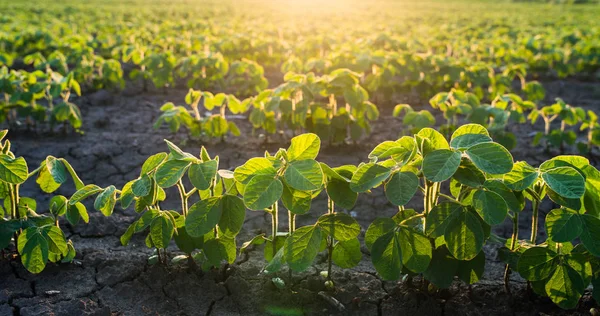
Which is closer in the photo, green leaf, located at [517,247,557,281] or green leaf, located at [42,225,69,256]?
green leaf, located at [517,247,557,281]

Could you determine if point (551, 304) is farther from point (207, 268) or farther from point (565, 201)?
point (207, 268)

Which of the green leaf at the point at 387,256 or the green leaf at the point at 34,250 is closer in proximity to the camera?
the green leaf at the point at 387,256

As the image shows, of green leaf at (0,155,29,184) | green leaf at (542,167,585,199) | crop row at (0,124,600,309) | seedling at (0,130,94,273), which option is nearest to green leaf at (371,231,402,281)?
crop row at (0,124,600,309)

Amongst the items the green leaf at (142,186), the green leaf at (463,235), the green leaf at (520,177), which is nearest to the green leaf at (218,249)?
the green leaf at (142,186)

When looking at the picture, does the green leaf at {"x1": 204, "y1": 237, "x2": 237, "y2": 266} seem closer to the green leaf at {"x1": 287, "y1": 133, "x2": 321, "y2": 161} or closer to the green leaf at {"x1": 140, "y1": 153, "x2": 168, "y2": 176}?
the green leaf at {"x1": 140, "y1": 153, "x2": 168, "y2": 176}

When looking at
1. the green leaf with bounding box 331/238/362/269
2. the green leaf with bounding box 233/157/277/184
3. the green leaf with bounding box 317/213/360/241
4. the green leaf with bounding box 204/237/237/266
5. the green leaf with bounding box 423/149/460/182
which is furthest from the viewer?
the green leaf with bounding box 204/237/237/266

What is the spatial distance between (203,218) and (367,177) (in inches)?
25.2

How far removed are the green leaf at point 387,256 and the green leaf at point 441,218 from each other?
137 mm

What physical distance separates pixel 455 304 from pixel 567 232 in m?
0.68

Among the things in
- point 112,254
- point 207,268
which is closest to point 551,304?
point 207,268

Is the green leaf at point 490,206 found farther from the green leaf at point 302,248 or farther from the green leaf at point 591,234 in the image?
the green leaf at point 302,248

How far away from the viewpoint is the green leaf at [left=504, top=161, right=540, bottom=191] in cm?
190

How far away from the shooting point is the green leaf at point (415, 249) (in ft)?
6.75

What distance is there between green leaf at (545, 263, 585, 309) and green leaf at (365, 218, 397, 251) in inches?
25.4
